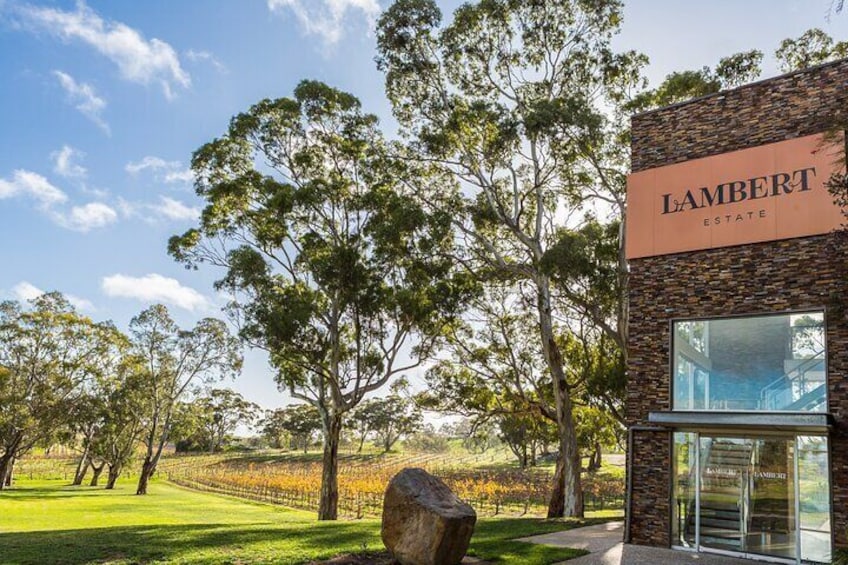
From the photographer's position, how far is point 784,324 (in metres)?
10.9

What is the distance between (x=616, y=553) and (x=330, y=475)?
10.9 m

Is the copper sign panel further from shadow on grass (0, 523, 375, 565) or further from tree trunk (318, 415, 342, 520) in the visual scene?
tree trunk (318, 415, 342, 520)

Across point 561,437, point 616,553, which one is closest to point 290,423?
point 561,437

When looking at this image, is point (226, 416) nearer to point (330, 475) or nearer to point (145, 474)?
point (145, 474)

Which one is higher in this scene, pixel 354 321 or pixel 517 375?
pixel 354 321

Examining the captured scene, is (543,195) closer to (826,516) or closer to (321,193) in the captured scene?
(321,193)

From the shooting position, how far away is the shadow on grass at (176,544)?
9.29 m

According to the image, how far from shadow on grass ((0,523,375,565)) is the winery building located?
571 centimetres

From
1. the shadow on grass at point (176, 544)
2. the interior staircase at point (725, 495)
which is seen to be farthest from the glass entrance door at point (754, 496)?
the shadow on grass at point (176, 544)

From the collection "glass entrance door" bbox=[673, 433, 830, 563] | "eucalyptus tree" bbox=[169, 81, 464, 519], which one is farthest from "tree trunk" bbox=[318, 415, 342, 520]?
"glass entrance door" bbox=[673, 433, 830, 563]

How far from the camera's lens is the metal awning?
9.84 metres

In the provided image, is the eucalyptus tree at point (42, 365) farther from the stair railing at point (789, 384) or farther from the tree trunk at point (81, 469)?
the stair railing at point (789, 384)

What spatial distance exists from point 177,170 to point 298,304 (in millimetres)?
5679

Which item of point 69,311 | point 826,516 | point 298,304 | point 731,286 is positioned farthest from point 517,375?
point 69,311
